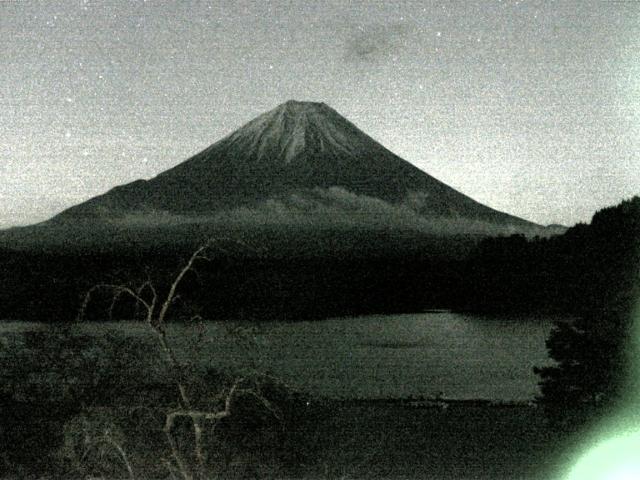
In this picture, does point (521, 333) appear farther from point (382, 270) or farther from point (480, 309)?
point (382, 270)

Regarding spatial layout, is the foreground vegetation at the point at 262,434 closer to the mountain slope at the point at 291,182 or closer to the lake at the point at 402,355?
the lake at the point at 402,355

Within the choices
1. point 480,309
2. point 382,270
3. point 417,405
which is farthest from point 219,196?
point 417,405

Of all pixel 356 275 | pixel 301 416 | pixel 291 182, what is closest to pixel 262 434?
pixel 301 416

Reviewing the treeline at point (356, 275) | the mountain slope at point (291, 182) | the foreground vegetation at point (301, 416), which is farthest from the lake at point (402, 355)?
the mountain slope at point (291, 182)

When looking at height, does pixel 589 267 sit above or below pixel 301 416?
above

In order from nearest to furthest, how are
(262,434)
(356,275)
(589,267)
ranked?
(589,267), (262,434), (356,275)

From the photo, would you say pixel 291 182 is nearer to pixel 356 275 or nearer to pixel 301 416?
pixel 356 275

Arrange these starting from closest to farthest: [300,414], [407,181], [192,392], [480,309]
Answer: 1. [192,392]
2. [300,414]
3. [480,309]
4. [407,181]
